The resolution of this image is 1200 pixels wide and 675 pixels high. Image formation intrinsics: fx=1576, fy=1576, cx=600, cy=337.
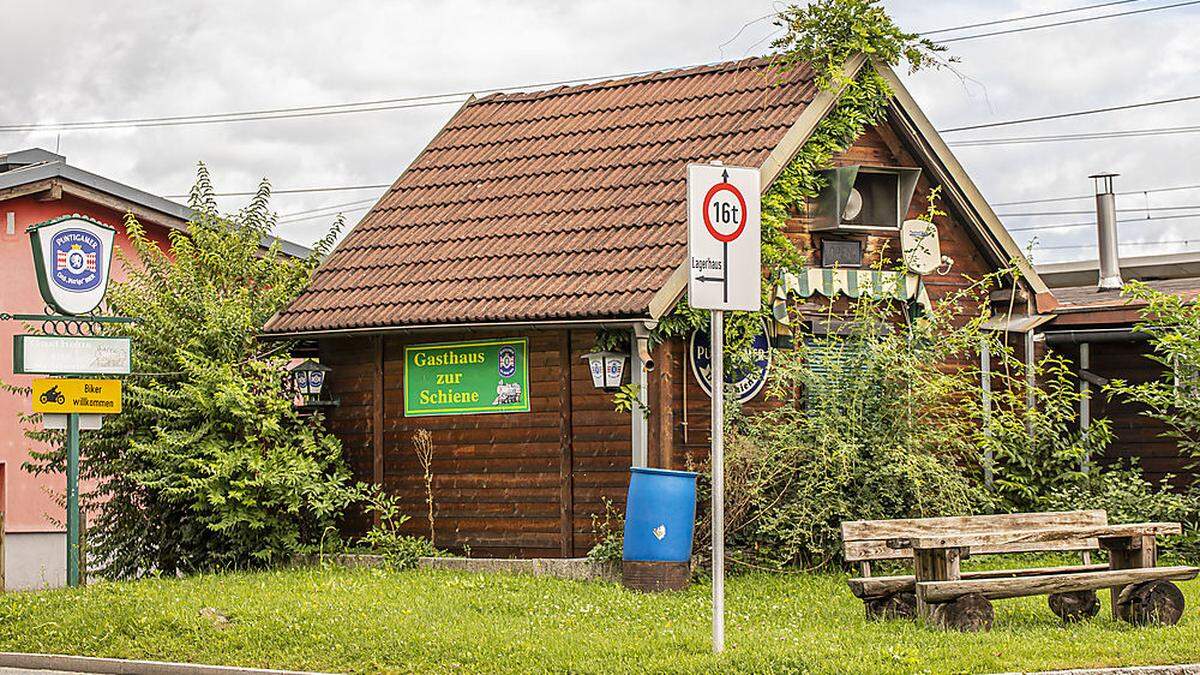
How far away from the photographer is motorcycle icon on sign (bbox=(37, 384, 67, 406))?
16.8 metres

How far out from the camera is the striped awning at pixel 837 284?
1888cm

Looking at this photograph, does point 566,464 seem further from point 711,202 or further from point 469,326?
point 711,202

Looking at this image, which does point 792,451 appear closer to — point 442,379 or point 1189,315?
point 442,379

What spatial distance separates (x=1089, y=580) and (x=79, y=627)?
856 cm

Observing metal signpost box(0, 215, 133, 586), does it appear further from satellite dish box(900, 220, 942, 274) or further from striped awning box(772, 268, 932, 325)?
satellite dish box(900, 220, 942, 274)

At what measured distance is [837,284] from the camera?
19250mm

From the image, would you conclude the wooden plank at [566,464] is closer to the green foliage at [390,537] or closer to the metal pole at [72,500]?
the green foliage at [390,537]

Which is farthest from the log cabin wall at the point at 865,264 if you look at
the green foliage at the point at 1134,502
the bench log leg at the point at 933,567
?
→ the bench log leg at the point at 933,567

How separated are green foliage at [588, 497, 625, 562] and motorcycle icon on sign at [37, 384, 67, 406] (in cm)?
592

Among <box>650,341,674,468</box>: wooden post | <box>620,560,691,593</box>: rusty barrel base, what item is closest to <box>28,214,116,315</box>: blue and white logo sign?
<box>650,341,674,468</box>: wooden post

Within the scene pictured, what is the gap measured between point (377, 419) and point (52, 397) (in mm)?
4025

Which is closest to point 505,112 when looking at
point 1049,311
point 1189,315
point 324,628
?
point 1049,311

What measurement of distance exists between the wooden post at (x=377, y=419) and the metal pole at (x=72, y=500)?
3.70m

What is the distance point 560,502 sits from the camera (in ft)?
58.9
